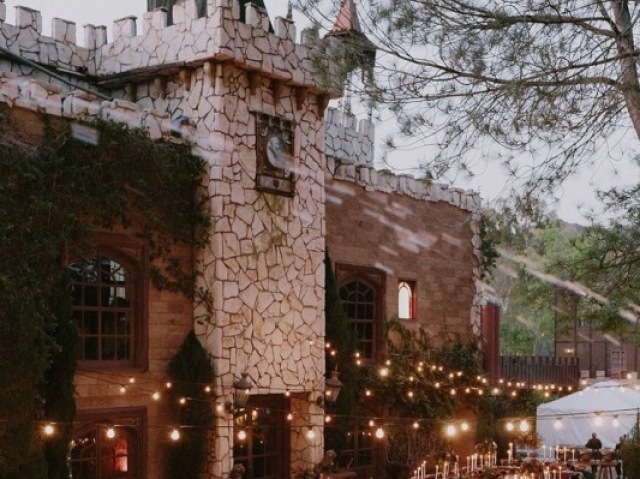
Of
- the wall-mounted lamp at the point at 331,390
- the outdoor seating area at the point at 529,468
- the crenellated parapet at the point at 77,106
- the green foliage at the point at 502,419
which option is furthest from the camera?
the green foliage at the point at 502,419

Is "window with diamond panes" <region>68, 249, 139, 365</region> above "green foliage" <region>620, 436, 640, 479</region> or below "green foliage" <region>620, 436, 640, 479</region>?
above

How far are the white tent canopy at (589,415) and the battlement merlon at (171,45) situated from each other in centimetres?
885

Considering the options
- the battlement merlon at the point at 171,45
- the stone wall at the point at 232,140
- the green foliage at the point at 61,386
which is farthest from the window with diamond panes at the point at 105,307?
the battlement merlon at the point at 171,45

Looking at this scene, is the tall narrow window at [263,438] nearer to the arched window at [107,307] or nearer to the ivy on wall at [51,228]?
the arched window at [107,307]

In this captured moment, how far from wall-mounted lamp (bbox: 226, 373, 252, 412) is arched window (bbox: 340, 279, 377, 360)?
13.3 ft

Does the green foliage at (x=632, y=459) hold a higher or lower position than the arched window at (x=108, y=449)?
lower

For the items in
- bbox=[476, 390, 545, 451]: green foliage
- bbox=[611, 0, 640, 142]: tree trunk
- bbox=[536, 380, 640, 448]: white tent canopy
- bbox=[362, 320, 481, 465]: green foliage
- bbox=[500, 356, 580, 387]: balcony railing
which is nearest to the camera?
bbox=[611, 0, 640, 142]: tree trunk

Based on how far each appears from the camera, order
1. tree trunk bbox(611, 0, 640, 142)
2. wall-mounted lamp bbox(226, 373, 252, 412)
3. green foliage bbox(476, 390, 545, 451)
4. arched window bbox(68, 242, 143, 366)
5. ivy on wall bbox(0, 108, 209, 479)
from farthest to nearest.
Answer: green foliage bbox(476, 390, 545, 451) < wall-mounted lamp bbox(226, 373, 252, 412) < arched window bbox(68, 242, 143, 366) < ivy on wall bbox(0, 108, 209, 479) < tree trunk bbox(611, 0, 640, 142)

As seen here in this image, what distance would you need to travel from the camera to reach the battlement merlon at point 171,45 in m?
14.5

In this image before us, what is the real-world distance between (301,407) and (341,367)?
50.0 inches

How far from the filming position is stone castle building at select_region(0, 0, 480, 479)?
1388cm

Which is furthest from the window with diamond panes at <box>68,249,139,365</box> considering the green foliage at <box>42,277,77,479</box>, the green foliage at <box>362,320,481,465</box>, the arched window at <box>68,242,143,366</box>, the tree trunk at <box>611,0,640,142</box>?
the tree trunk at <box>611,0,640,142</box>

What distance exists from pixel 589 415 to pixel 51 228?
12.5m

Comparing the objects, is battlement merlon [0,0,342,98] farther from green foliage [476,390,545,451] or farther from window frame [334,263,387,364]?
green foliage [476,390,545,451]
